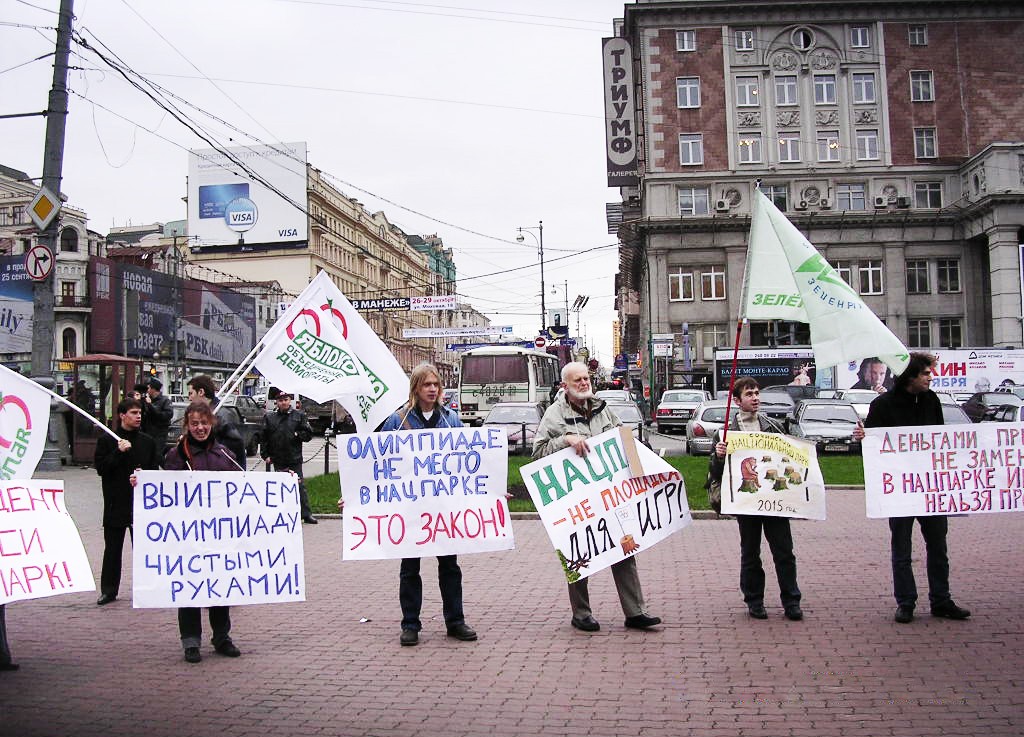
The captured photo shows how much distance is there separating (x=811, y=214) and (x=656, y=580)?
167ft

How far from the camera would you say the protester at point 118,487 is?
834cm

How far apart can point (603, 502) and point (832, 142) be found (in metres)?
55.4

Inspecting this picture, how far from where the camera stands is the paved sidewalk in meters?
5.05

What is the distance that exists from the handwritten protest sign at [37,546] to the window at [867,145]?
2271 inches

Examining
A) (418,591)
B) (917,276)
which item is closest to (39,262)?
(418,591)

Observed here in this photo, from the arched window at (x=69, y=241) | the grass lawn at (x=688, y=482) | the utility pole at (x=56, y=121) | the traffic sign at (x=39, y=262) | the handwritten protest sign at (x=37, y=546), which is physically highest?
the arched window at (x=69, y=241)

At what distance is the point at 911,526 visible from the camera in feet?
23.9

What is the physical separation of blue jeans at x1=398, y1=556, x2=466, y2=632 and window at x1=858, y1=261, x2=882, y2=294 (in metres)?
54.6

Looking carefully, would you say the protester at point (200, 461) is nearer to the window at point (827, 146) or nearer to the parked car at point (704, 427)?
the parked car at point (704, 427)

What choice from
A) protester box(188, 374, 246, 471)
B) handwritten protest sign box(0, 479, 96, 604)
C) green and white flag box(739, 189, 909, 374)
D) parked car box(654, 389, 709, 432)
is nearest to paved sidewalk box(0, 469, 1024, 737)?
handwritten protest sign box(0, 479, 96, 604)

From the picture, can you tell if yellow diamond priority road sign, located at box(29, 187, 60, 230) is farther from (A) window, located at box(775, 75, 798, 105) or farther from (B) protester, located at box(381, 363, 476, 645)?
(A) window, located at box(775, 75, 798, 105)

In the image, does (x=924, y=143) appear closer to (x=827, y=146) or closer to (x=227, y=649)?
(x=827, y=146)

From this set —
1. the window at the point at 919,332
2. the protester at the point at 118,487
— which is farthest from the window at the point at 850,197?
the protester at the point at 118,487

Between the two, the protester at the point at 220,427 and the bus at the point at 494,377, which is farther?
the bus at the point at 494,377
